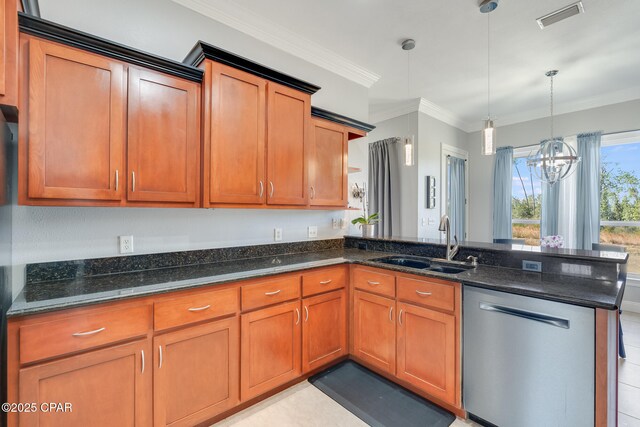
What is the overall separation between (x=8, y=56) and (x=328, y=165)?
7.11ft

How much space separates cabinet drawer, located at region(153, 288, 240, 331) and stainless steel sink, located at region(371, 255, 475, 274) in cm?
128

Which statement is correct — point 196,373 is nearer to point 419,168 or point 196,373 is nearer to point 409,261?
point 409,261

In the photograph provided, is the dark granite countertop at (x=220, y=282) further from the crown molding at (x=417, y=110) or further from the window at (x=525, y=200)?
the window at (x=525, y=200)

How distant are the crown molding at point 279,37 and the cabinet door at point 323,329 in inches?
96.7

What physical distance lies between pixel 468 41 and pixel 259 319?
331 centimetres

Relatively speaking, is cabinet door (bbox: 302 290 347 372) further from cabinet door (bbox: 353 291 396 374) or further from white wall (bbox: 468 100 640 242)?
white wall (bbox: 468 100 640 242)

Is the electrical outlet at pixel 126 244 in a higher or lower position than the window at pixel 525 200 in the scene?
lower

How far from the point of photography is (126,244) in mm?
1954

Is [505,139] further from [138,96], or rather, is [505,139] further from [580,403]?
[138,96]

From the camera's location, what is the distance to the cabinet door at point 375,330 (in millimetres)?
2211

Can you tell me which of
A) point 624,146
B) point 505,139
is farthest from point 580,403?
point 505,139

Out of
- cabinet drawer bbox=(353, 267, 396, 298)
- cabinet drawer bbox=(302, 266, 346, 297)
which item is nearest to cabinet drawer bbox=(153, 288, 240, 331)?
cabinet drawer bbox=(302, 266, 346, 297)

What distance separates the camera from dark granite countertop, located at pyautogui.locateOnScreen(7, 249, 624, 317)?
53.1 inches

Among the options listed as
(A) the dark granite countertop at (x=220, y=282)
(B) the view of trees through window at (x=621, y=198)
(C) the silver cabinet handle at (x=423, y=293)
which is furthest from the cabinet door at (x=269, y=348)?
(B) the view of trees through window at (x=621, y=198)
